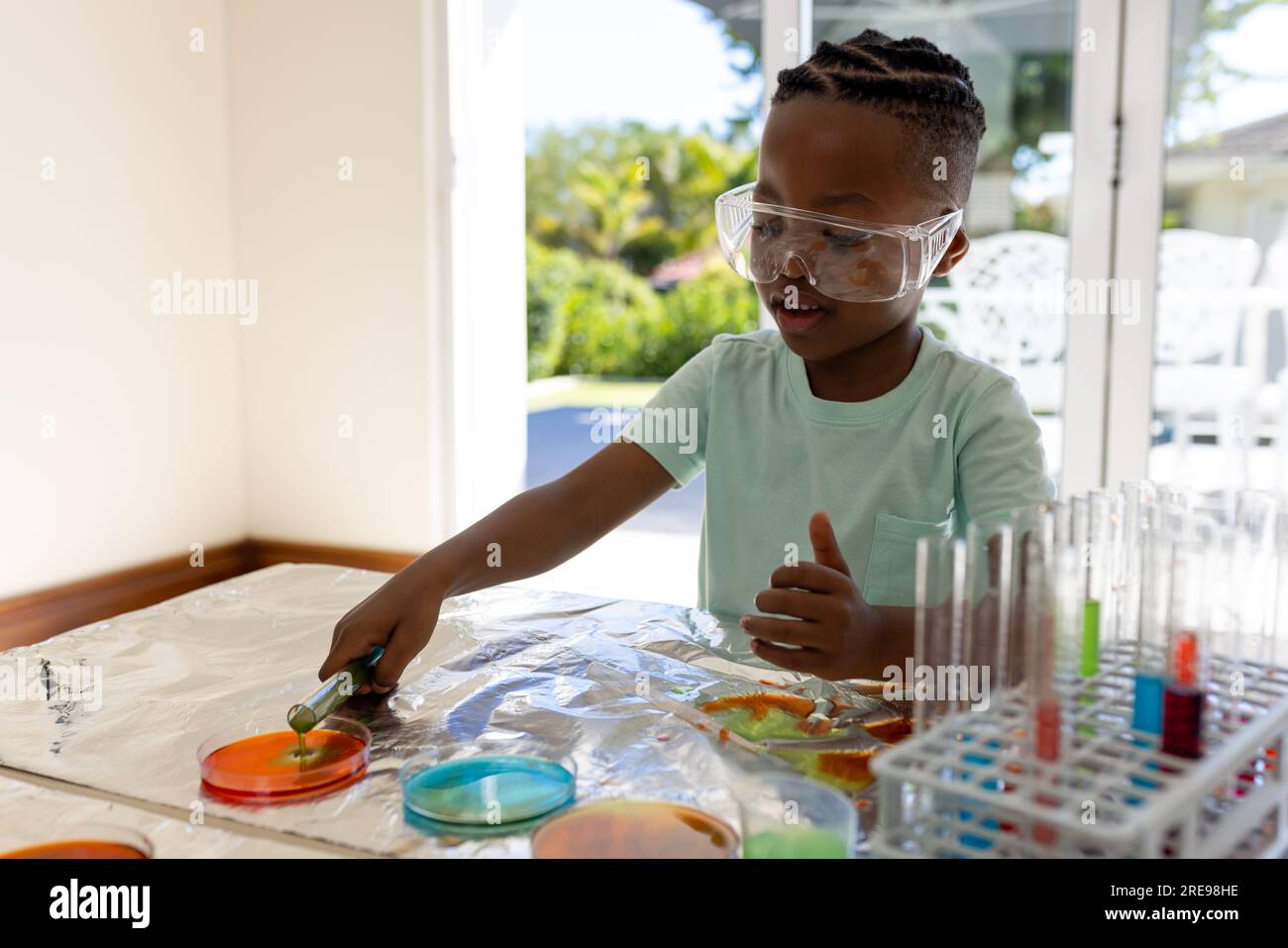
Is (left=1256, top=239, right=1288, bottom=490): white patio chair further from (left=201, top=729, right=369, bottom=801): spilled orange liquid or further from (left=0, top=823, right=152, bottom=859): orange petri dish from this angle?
(left=0, top=823, right=152, bottom=859): orange petri dish

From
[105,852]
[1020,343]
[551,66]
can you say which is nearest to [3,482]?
[105,852]

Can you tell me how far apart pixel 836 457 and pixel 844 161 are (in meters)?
0.40

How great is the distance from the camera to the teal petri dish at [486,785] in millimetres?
796

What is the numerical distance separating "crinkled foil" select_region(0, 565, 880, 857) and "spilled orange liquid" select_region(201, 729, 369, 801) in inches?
0.6

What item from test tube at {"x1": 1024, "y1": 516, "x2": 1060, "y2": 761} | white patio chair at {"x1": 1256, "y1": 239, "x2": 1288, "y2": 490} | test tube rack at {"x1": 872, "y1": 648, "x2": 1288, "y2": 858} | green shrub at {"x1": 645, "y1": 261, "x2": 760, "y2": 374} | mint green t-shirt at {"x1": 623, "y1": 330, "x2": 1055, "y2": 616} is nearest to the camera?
test tube rack at {"x1": 872, "y1": 648, "x2": 1288, "y2": 858}

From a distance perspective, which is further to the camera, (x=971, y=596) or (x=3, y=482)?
(x=3, y=482)

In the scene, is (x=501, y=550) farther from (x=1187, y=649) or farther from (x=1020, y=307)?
(x=1020, y=307)

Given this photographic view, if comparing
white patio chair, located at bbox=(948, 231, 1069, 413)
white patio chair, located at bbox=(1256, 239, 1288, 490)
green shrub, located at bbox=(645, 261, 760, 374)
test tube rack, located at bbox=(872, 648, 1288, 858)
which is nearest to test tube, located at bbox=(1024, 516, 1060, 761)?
test tube rack, located at bbox=(872, 648, 1288, 858)

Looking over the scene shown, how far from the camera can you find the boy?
1.26 meters

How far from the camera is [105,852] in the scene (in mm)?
755

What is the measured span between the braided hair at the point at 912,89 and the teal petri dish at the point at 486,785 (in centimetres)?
85
